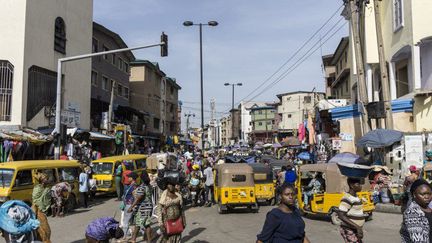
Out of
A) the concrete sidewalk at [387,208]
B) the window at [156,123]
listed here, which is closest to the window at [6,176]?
the concrete sidewalk at [387,208]

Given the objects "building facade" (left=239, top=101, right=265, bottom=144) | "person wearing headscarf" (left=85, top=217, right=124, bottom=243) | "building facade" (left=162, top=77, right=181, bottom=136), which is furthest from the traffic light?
"building facade" (left=239, top=101, right=265, bottom=144)

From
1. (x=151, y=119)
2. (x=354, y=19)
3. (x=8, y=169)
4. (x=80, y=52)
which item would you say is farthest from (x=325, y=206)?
(x=151, y=119)

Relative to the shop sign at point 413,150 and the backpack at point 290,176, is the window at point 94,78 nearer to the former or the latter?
the backpack at point 290,176

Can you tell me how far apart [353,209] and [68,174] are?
42.5 feet

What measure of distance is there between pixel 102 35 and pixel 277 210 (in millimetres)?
33424

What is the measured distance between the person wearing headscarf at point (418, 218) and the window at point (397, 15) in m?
17.8

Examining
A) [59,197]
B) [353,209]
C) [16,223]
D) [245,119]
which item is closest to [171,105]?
[245,119]

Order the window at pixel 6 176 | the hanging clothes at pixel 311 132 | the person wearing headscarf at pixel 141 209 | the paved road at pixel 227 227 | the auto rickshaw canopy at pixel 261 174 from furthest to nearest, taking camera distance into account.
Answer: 1. the hanging clothes at pixel 311 132
2. the auto rickshaw canopy at pixel 261 174
3. the window at pixel 6 176
4. the paved road at pixel 227 227
5. the person wearing headscarf at pixel 141 209

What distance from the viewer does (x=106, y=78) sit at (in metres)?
36.6

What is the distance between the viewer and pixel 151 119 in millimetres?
54438

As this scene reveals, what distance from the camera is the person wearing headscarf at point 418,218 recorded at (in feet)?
14.6

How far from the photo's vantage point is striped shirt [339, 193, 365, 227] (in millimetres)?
5957

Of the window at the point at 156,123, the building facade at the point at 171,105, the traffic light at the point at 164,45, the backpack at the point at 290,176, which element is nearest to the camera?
the backpack at the point at 290,176

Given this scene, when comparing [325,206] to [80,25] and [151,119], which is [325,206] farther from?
[151,119]
